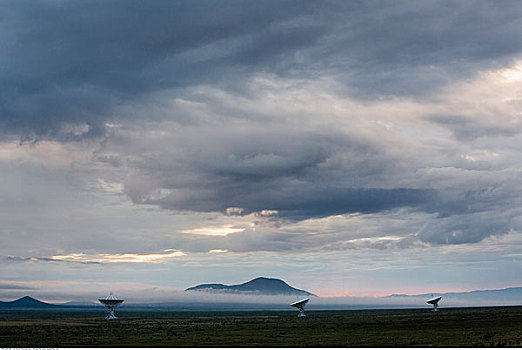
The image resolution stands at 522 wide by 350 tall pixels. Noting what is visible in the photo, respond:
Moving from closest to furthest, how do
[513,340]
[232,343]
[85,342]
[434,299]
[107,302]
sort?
1. [513,340]
2. [232,343]
3. [85,342]
4. [107,302]
5. [434,299]

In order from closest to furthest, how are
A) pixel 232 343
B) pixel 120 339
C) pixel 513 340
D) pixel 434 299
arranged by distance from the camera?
pixel 513 340, pixel 232 343, pixel 120 339, pixel 434 299

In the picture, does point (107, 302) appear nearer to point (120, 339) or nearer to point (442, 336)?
point (120, 339)

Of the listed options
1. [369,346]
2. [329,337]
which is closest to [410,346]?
[369,346]

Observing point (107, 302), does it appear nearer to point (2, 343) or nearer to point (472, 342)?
point (2, 343)

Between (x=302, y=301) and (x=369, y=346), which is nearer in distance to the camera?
(x=369, y=346)

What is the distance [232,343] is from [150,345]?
1063 centimetres


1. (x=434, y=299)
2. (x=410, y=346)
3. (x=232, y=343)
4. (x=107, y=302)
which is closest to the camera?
(x=410, y=346)

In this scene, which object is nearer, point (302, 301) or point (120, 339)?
point (120, 339)

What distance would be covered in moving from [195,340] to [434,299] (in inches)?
5285

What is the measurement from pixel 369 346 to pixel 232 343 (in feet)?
59.7

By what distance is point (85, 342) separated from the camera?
259ft

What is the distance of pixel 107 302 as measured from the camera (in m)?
163

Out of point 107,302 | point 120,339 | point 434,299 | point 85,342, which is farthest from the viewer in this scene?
point 434,299

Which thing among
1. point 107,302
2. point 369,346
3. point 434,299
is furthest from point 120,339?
point 434,299
